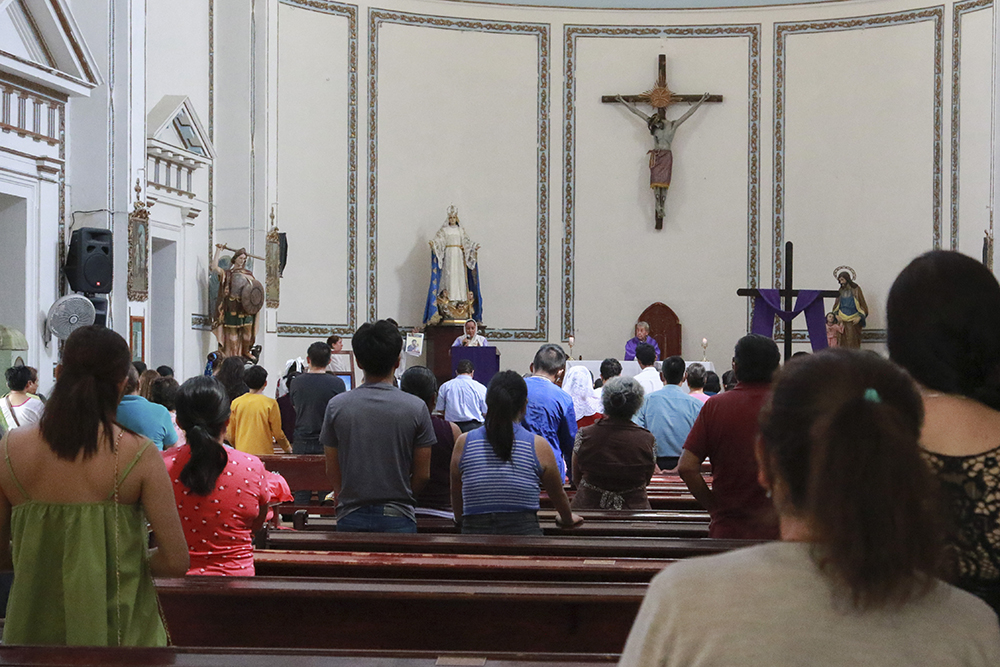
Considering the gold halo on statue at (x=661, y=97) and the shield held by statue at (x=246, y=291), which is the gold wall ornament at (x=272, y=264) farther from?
the gold halo on statue at (x=661, y=97)

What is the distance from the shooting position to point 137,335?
34.0ft

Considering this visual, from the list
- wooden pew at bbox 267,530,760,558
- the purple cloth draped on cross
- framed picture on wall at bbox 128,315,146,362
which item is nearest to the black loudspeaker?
framed picture on wall at bbox 128,315,146,362

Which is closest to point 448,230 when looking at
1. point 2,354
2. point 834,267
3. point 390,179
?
point 390,179

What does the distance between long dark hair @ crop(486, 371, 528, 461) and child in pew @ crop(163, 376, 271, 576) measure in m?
1.06

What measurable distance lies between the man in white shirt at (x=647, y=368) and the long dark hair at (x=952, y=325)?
6.20 m

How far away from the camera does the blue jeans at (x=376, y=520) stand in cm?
431

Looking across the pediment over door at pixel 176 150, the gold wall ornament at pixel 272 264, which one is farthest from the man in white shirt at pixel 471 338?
the pediment over door at pixel 176 150

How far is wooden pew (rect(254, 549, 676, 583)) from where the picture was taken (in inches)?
148

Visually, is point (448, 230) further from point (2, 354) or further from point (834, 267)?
point (2, 354)

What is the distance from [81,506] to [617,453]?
3.05 m

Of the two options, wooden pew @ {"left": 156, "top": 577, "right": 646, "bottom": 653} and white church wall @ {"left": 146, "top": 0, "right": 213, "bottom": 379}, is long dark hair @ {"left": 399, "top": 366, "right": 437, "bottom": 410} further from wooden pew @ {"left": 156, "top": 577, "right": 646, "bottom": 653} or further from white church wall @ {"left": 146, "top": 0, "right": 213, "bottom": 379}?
white church wall @ {"left": 146, "top": 0, "right": 213, "bottom": 379}

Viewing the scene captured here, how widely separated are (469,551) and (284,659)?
1.94m

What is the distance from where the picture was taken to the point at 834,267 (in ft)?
50.9

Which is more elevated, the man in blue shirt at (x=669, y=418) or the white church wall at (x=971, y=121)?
the white church wall at (x=971, y=121)
